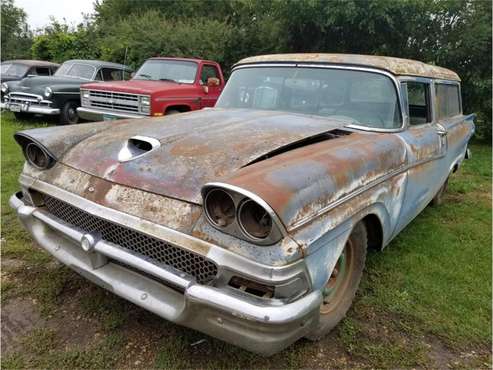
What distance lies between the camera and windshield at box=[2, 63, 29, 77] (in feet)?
39.7

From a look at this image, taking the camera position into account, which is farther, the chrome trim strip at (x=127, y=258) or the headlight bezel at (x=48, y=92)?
the headlight bezel at (x=48, y=92)

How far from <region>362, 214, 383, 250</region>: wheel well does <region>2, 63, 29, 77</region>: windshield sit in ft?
40.7

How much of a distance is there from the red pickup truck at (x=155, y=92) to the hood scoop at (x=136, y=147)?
4907 millimetres

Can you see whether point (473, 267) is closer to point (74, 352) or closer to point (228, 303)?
point (228, 303)

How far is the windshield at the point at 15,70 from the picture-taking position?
12.1 meters

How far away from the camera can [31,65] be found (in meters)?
12.2

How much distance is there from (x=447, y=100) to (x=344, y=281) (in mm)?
3002

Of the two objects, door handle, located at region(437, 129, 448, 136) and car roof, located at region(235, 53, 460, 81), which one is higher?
car roof, located at region(235, 53, 460, 81)

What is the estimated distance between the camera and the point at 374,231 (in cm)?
281

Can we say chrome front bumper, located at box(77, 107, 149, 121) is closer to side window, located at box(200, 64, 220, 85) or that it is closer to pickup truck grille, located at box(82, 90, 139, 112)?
pickup truck grille, located at box(82, 90, 139, 112)

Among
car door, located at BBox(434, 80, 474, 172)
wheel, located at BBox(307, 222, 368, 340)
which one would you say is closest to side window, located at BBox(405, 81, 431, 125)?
car door, located at BBox(434, 80, 474, 172)

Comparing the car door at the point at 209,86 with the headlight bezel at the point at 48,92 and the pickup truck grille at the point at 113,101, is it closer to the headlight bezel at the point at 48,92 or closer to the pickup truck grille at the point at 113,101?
the pickup truck grille at the point at 113,101

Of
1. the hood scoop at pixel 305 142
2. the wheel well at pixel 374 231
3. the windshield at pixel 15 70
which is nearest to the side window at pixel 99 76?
the windshield at pixel 15 70

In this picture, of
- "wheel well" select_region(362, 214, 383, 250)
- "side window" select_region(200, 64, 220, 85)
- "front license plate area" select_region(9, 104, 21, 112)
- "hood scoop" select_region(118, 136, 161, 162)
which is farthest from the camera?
"front license plate area" select_region(9, 104, 21, 112)
